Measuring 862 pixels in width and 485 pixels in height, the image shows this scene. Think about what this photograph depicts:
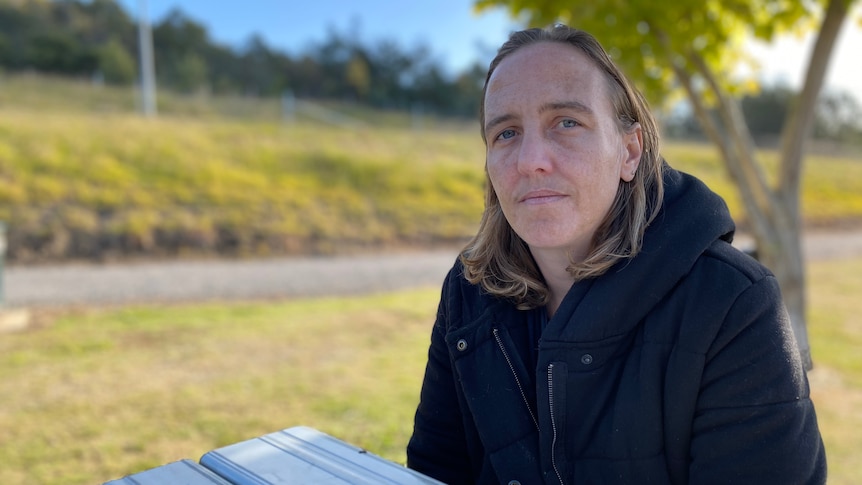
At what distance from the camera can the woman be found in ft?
4.47

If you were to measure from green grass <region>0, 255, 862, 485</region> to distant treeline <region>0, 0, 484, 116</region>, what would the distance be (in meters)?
37.6

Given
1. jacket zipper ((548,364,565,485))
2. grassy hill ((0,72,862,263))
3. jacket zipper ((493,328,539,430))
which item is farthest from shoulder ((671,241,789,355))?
grassy hill ((0,72,862,263))

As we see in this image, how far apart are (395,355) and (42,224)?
8.36 m

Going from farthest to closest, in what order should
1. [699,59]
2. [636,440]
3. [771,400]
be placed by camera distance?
1. [699,59]
2. [636,440]
3. [771,400]

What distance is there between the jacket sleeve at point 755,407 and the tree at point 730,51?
3122 mm

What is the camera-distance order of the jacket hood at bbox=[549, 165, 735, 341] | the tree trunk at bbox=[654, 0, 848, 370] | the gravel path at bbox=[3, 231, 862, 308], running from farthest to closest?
the gravel path at bbox=[3, 231, 862, 308] < the tree trunk at bbox=[654, 0, 848, 370] < the jacket hood at bbox=[549, 165, 735, 341]

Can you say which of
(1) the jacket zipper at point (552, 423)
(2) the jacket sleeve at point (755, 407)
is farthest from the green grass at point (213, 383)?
(2) the jacket sleeve at point (755, 407)

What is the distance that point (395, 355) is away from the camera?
6.26 m

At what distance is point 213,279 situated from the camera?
10.3 m

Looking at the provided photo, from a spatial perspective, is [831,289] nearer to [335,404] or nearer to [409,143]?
[335,404]

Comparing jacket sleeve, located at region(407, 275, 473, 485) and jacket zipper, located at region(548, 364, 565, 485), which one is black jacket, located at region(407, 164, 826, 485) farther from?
jacket sleeve, located at region(407, 275, 473, 485)

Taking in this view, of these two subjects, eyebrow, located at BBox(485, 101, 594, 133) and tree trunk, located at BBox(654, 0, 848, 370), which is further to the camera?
tree trunk, located at BBox(654, 0, 848, 370)

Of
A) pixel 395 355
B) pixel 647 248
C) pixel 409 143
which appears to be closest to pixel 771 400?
pixel 647 248

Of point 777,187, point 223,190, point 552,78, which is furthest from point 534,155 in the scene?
point 223,190
